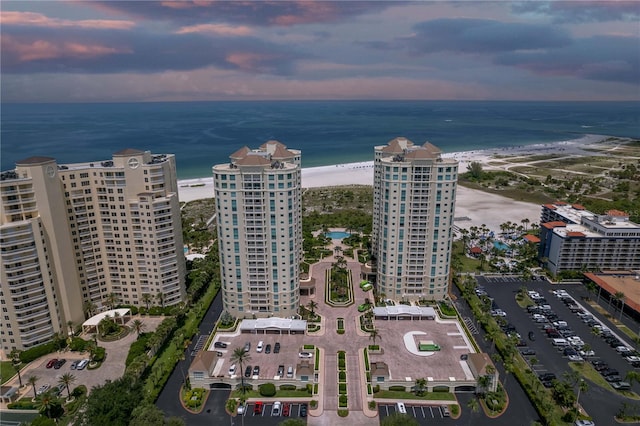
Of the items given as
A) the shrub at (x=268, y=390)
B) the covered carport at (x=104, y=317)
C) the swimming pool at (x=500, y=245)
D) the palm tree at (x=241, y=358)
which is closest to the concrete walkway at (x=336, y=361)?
the shrub at (x=268, y=390)

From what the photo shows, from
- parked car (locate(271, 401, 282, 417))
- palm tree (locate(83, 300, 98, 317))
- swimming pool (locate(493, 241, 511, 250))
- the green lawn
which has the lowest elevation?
parked car (locate(271, 401, 282, 417))

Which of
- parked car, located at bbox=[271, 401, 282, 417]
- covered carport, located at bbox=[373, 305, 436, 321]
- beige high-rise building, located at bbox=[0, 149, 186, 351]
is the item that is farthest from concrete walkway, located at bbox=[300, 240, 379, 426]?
beige high-rise building, located at bbox=[0, 149, 186, 351]

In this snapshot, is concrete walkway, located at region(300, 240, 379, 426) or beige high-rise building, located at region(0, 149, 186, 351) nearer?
concrete walkway, located at region(300, 240, 379, 426)

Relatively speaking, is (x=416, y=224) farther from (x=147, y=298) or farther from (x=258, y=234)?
(x=147, y=298)

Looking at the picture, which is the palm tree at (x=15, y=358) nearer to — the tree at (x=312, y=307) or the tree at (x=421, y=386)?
the tree at (x=312, y=307)

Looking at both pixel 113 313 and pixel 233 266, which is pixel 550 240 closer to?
pixel 233 266

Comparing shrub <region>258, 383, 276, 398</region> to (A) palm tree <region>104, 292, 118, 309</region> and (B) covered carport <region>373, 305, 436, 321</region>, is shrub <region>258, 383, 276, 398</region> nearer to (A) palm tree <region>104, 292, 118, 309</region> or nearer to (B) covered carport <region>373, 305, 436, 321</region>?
(B) covered carport <region>373, 305, 436, 321</region>

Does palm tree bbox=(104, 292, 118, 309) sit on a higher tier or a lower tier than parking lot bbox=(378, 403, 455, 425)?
higher

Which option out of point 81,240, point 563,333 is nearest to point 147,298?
point 81,240
